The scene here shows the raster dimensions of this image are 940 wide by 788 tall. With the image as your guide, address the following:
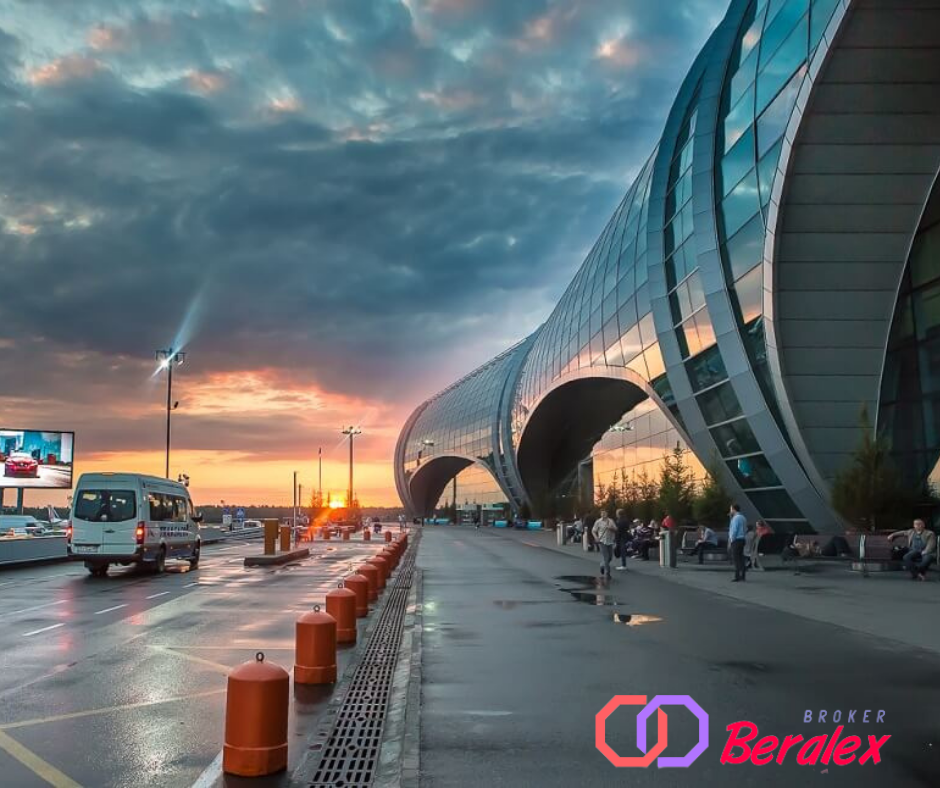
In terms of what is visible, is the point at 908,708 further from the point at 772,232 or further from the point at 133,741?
the point at 772,232

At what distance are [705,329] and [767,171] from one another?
6.09 metres

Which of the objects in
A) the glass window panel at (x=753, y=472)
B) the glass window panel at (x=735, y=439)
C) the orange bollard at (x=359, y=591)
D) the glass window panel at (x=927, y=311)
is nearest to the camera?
the orange bollard at (x=359, y=591)

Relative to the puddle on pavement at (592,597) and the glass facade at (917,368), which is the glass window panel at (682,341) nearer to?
the glass facade at (917,368)

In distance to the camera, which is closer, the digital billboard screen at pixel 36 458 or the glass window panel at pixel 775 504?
the glass window panel at pixel 775 504

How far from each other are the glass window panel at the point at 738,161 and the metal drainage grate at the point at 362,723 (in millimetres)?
21213

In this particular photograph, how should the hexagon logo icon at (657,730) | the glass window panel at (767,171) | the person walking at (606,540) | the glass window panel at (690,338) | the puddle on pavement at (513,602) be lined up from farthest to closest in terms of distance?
the glass window panel at (690,338) < the glass window panel at (767,171) < the person walking at (606,540) < the puddle on pavement at (513,602) < the hexagon logo icon at (657,730)

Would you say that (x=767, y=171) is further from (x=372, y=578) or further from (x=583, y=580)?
(x=372, y=578)

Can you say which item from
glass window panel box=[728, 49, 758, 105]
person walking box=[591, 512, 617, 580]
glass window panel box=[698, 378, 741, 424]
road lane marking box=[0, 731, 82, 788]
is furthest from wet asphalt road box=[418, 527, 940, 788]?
glass window panel box=[728, 49, 758, 105]

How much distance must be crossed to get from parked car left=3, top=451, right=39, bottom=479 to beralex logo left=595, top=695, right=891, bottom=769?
55690 mm

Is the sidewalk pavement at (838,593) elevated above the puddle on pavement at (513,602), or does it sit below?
above

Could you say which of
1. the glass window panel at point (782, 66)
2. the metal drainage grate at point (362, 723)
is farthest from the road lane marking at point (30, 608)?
the glass window panel at point (782, 66)

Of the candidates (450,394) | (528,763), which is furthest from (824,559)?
(450,394)

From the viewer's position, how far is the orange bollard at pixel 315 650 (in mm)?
8422

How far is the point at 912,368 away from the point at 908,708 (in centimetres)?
1999
